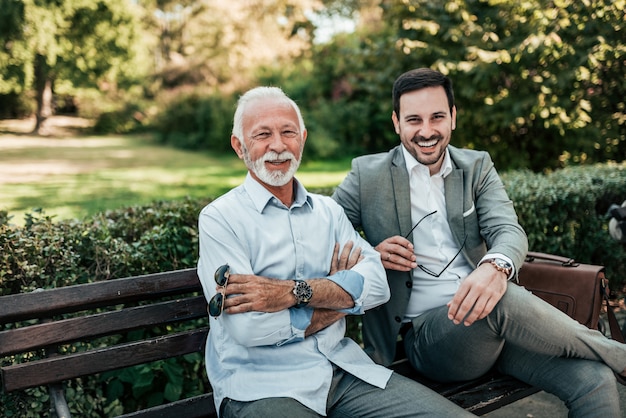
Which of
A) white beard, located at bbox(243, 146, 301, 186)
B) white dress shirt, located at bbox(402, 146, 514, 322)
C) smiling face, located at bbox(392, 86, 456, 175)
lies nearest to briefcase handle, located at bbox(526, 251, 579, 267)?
white dress shirt, located at bbox(402, 146, 514, 322)

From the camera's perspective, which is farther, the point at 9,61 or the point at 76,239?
the point at 9,61

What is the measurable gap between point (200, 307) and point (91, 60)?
31587mm

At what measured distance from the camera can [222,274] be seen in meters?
2.42

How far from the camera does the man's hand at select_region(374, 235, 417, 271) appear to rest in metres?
2.99

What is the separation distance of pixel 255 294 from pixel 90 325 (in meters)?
0.76

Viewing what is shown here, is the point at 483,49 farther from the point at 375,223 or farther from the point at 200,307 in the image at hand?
the point at 200,307

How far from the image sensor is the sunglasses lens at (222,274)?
2.41 m

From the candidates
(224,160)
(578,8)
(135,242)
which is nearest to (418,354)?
(135,242)

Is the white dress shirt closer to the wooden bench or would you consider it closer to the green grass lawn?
the wooden bench

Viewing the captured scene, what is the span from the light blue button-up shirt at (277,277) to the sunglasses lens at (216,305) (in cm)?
7

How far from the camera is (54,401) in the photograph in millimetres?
2564

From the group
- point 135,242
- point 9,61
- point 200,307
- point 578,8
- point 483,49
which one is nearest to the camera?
point 200,307

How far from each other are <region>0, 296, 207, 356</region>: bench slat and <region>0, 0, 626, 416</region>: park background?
48cm

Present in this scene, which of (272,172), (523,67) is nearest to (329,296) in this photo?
(272,172)
